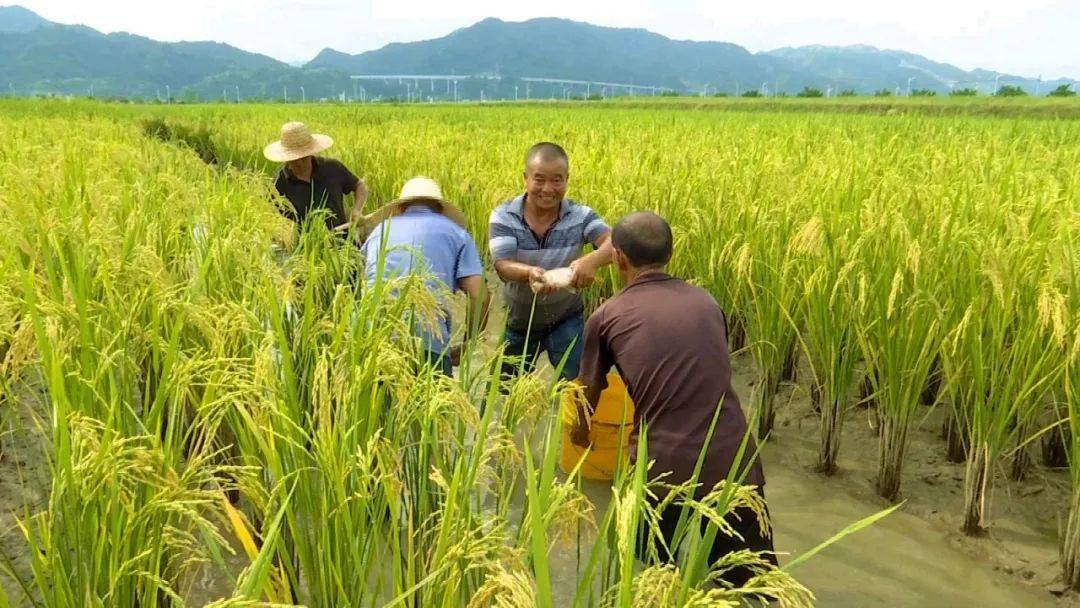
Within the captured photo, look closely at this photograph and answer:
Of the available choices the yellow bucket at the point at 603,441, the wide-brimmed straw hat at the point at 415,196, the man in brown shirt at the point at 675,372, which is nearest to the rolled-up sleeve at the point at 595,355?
the man in brown shirt at the point at 675,372

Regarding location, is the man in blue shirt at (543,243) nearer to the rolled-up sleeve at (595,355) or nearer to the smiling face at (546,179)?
the smiling face at (546,179)

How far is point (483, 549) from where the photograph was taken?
1042mm

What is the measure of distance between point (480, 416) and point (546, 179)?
136cm

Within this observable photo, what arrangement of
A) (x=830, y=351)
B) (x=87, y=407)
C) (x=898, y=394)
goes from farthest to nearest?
(x=830, y=351), (x=898, y=394), (x=87, y=407)

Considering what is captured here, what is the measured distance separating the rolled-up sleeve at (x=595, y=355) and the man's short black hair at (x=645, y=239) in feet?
0.70

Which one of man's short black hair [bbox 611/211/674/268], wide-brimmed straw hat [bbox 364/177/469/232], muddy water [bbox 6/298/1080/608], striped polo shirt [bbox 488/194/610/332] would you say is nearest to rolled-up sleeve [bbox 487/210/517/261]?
striped polo shirt [bbox 488/194/610/332]

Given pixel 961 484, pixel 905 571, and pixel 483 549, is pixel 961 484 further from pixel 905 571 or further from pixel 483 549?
pixel 483 549

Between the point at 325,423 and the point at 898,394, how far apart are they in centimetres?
201

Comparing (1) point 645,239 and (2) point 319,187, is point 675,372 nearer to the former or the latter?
(1) point 645,239

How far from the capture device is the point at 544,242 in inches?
121

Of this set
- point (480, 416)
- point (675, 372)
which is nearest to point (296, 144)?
point (480, 416)

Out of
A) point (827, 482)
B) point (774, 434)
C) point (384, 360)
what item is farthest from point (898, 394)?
point (384, 360)

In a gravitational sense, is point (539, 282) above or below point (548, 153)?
below

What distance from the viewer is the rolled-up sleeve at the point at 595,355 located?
2145 mm
